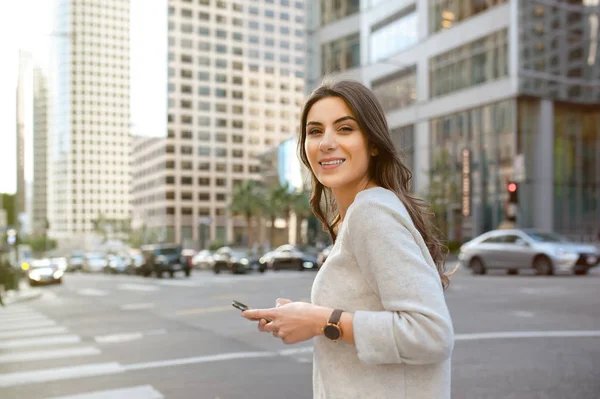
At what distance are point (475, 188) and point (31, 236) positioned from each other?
167217mm

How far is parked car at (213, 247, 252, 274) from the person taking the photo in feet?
128

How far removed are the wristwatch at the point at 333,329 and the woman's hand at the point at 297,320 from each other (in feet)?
0.05

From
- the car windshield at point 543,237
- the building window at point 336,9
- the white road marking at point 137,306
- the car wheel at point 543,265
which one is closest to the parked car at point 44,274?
the white road marking at point 137,306

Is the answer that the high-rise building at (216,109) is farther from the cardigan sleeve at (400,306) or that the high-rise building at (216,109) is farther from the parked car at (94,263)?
the cardigan sleeve at (400,306)

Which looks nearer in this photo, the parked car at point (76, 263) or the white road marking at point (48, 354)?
the white road marking at point (48, 354)

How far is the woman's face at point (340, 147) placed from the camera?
6.43 ft

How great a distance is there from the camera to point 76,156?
174 m

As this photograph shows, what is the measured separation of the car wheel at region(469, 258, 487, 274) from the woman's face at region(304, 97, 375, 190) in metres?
21.8

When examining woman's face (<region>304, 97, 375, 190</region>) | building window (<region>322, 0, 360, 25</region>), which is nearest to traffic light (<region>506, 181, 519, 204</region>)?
woman's face (<region>304, 97, 375, 190</region>)

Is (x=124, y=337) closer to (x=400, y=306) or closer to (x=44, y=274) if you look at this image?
(x=400, y=306)

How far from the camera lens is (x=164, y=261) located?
1407 inches

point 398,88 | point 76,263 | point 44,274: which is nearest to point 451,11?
point 398,88

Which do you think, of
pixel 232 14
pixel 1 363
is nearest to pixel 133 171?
pixel 232 14

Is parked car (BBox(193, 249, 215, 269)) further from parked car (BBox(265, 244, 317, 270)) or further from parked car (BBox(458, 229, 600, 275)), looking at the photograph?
parked car (BBox(458, 229, 600, 275))
